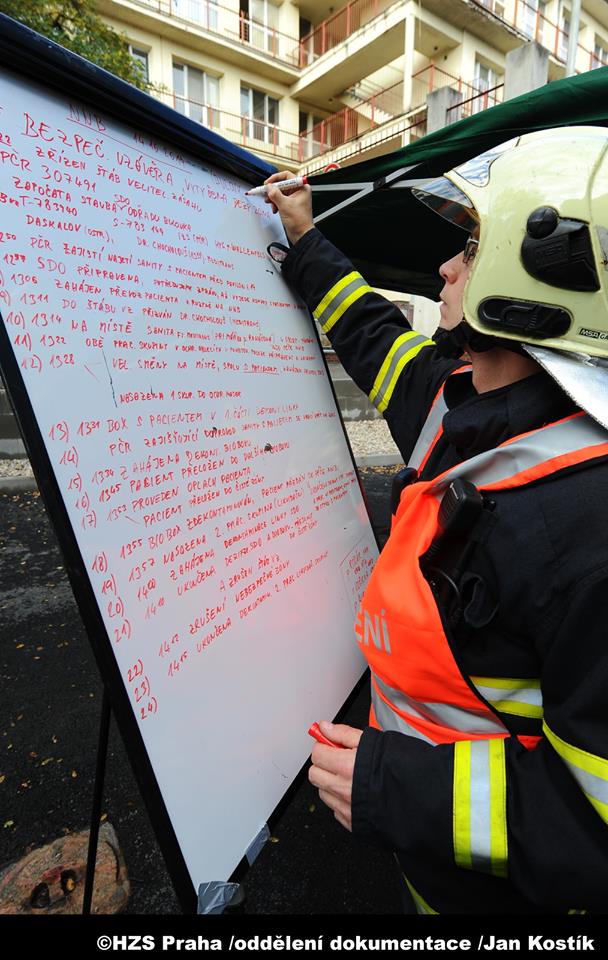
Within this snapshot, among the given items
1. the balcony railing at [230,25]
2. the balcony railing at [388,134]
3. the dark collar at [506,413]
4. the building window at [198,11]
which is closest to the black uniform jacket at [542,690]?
the dark collar at [506,413]

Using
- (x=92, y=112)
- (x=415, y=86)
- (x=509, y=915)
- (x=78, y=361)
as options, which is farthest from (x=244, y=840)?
(x=415, y=86)

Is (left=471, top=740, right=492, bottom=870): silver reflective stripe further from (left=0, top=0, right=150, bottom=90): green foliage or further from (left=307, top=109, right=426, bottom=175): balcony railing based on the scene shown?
(left=307, top=109, right=426, bottom=175): balcony railing

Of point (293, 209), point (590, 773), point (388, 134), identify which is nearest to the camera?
point (590, 773)

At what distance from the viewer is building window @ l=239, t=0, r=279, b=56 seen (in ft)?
54.4

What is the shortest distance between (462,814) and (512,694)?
0.70 ft

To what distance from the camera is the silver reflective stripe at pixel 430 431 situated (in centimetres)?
141

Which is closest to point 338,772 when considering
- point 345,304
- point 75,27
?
point 345,304

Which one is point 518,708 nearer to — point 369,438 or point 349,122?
point 369,438

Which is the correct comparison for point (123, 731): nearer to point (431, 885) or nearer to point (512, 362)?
point (431, 885)

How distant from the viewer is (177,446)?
106 centimetres

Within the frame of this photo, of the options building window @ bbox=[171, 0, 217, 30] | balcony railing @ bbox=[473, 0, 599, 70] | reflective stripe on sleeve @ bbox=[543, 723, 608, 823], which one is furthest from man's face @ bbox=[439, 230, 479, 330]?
balcony railing @ bbox=[473, 0, 599, 70]

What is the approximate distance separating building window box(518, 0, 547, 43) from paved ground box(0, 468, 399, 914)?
72.9 feet

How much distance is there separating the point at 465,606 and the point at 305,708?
2.06 ft

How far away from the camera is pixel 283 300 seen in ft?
5.25
